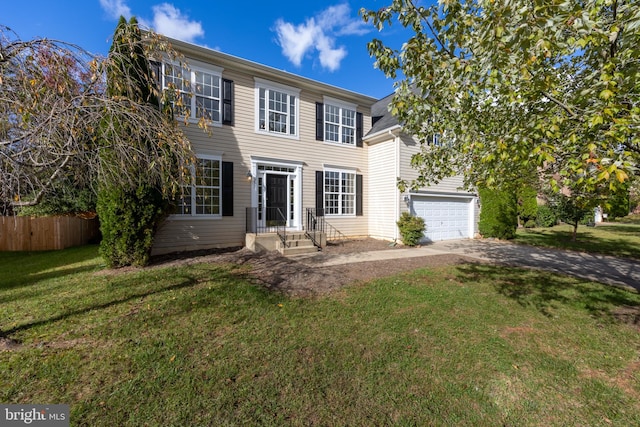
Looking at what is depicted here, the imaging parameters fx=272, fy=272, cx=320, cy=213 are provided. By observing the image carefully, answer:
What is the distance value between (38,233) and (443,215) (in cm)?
1615

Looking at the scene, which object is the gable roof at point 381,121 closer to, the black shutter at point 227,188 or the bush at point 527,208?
the black shutter at point 227,188

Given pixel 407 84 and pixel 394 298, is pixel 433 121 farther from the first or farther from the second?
pixel 394 298

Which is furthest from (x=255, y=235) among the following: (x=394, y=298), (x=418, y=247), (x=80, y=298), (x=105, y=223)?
(x=418, y=247)

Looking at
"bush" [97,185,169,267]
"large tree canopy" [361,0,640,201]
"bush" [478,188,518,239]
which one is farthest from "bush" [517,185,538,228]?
"bush" [97,185,169,267]

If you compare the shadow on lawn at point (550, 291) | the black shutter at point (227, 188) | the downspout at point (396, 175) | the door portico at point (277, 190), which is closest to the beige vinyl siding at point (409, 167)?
the downspout at point (396, 175)

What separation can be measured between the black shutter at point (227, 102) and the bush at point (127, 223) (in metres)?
3.73

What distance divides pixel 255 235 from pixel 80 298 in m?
4.73

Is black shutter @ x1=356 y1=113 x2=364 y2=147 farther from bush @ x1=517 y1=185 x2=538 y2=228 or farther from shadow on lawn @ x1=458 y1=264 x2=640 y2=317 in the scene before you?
bush @ x1=517 y1=185 x2=538 y2=228

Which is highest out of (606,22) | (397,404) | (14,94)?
(606,22)

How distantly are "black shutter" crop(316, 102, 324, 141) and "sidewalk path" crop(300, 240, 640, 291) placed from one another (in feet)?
16.8

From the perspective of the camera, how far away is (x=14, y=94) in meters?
2.97

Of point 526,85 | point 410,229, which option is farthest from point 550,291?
point 410,229

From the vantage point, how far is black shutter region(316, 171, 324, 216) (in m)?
10.9

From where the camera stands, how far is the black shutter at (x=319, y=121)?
11.1 meters
